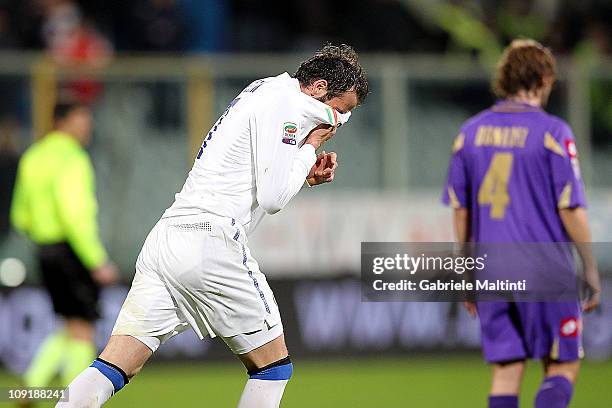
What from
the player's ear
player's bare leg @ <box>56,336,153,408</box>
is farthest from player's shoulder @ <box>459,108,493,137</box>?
player's bare leg @ <box>56,336,153,408</box>

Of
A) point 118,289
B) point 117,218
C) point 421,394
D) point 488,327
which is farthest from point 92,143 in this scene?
point 488,327

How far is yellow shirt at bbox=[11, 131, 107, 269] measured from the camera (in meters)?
9.14

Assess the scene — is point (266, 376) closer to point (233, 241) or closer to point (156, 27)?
point (233, 241)

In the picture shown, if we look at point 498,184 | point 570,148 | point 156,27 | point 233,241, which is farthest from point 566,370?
point 156,27

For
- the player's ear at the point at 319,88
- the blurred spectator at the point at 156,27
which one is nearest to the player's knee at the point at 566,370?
the player's ear at the point at 319,88

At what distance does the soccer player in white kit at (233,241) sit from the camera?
5.42m

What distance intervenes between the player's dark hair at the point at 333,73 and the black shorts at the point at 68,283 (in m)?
4.10

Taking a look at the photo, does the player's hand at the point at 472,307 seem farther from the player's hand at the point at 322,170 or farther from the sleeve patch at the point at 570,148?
the player's hand at the point at 322,170

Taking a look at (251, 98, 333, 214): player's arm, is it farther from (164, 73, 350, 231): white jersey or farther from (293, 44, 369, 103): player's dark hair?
(293, 44, 369, 103): player's dark hair

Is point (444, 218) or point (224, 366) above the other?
point (444, 218)

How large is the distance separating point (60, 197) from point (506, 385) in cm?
394

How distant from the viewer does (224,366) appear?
11664mm

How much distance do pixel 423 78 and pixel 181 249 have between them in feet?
25.5

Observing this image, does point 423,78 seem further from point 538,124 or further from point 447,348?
point 538,124
